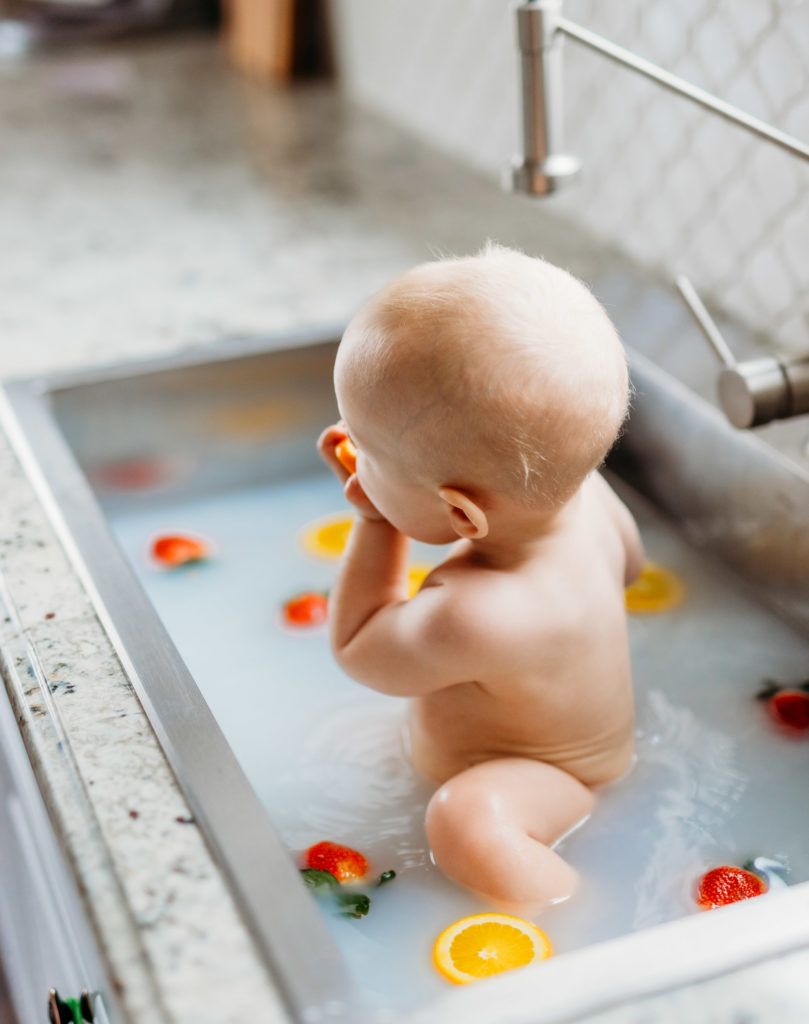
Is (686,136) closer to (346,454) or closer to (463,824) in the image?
(346,454)

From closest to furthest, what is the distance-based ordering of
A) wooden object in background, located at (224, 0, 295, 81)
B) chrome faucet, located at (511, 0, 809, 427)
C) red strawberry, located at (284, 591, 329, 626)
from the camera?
1. chrome faucet, located at (511, 0, 809, 427)
2. red strawberry, located at (284, 591, 329, 626)
3. wooden object in background, located at (224, 0, 295, 81)

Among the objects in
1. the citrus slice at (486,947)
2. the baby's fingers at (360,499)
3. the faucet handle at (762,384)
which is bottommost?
the citrus slice at (486,947)

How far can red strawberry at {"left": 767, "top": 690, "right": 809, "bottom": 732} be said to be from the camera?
98 cm

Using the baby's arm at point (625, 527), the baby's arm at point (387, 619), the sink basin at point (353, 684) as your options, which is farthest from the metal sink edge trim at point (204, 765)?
the baby's arm at point (625, 527)

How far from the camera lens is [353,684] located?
1062 mm

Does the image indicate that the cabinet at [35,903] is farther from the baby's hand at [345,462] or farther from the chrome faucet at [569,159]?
the chrome faucet at [569,159]

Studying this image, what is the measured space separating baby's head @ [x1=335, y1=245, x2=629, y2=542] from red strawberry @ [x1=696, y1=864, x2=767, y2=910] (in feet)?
0.96

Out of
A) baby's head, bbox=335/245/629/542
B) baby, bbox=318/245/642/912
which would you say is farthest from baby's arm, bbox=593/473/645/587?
baby's head, bbox=335/245/629/542

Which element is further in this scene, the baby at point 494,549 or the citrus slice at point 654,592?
the citrus slice at point 654,592

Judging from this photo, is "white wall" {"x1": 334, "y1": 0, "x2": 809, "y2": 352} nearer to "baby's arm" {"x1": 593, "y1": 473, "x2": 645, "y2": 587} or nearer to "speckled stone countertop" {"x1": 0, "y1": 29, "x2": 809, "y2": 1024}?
"speckled stone countertop" {"x1": 0, "y1": 29, "x2": 809, "y2": 1024}

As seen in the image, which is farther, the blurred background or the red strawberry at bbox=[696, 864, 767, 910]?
the blurred background

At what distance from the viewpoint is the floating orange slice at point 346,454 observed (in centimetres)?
89

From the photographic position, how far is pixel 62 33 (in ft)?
7.60

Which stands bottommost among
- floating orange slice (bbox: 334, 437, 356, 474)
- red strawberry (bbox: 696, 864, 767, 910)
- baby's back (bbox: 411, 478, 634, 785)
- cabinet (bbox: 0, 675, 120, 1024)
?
cabinet (bbox: 0, 675, 120, 1024)
